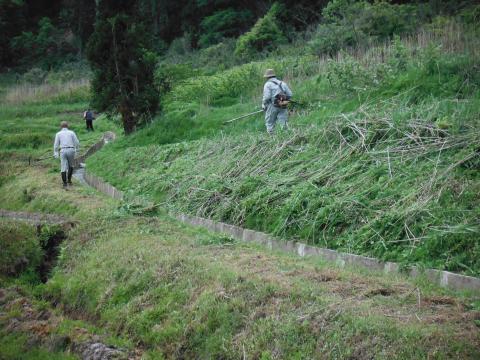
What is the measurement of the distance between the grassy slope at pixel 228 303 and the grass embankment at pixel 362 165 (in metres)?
0.79

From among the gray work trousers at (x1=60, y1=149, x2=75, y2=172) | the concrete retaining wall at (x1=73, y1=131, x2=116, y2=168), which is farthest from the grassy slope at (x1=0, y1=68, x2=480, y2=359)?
the concrete retaining wall at (x1=73, y1=131, x2=116, y2=168)

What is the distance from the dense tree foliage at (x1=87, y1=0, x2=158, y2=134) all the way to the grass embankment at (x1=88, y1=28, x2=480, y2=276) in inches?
175

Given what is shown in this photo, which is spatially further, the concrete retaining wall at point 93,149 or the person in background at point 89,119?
the person in background at point 89,119

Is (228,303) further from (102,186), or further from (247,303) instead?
(102,186)

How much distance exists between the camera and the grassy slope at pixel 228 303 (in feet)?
19.8

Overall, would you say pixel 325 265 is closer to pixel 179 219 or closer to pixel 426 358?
pixel 426 358

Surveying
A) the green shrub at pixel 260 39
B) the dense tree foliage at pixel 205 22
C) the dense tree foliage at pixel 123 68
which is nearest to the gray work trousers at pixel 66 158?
the dense tree foliage at pixel 123 68

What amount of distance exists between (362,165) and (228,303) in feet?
13.5

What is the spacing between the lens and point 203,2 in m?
51.9

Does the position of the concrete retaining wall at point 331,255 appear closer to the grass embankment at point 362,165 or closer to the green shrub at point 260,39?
the grass embankment at point 362,165

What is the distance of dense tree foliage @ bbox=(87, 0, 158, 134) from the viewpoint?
23.7m

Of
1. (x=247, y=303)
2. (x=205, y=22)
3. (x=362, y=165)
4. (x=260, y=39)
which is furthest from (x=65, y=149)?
(x=205, y=22)

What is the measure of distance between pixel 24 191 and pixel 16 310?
31.8 feet

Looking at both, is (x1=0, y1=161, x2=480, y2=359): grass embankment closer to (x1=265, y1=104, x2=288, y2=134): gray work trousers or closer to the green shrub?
(x1=265, y1=104, x2=288, y2=134): gray work trousers
